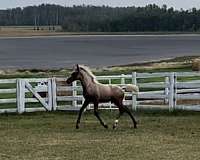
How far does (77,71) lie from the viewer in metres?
16.2

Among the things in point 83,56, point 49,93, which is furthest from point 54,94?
point 83,56

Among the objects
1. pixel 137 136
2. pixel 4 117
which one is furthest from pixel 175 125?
pixel 4 117

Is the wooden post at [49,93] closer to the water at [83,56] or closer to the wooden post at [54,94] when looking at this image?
the wooden post at [54,94]

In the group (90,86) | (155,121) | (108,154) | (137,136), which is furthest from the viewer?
(155,121)

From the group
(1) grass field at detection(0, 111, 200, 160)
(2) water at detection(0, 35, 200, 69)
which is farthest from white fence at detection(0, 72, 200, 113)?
(2) water at detection(0, 35, 200, 69)

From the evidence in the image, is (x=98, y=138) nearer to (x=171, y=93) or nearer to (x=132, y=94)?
(x=132, y=94)

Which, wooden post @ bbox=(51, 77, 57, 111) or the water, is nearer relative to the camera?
wooden post @ bbox=(51, 77, 57, 111)

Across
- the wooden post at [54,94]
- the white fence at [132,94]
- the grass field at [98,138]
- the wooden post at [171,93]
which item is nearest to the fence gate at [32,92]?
the white fence at [132,94]

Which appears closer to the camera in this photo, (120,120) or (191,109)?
(120,120)

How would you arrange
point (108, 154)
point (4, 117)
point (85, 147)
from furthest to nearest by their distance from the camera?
point (4, 117) < point (85, 147) < point (108, 154)

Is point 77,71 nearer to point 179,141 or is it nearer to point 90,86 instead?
point 90,86

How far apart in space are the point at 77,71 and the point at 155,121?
9.27 ft

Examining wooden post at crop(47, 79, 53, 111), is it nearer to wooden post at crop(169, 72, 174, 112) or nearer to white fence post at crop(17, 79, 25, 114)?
white fence post at crop(17, 79, 25, 114)

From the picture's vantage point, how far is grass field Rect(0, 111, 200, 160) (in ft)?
39.0
